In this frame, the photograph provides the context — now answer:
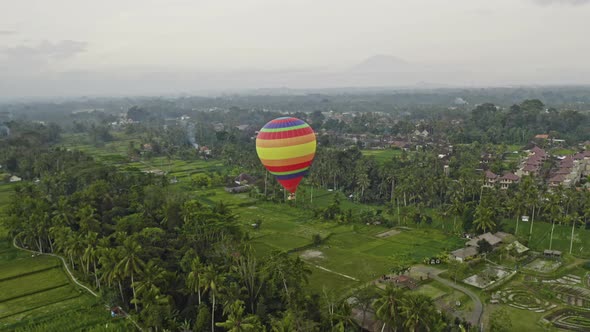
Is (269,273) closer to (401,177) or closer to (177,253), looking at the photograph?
(177,253)

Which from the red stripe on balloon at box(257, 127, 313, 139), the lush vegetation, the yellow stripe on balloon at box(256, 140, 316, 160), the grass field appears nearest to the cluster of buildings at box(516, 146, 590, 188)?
the lush vegetation

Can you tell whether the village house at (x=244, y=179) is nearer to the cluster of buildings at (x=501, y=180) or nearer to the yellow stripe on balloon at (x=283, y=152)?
the yellow stripe on balloon at (x=283, y=152)

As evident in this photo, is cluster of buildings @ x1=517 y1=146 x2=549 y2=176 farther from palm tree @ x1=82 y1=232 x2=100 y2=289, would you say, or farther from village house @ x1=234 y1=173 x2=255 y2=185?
palm tree @ x1=82 y1=232 x2=100 y2=289

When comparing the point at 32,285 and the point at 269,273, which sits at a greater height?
the point at 269,273

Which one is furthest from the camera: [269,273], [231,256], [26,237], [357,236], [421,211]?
[421,211]

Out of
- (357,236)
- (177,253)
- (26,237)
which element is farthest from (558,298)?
(26,237)

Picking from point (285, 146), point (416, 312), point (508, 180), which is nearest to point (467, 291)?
point (416, 312)
